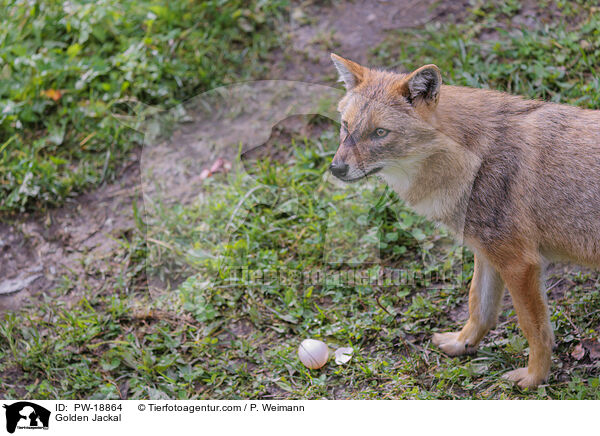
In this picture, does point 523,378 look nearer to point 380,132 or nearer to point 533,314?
point 533,314

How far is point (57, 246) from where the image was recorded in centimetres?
631

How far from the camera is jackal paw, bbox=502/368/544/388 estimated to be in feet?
14.6

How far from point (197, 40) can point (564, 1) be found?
4.13 metres

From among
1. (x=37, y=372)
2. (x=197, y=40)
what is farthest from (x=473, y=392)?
(x=197, y=40)

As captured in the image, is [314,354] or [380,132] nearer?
[380,132]

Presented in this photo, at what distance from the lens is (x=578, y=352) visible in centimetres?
469

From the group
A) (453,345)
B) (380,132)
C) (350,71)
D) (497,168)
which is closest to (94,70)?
(350,71)

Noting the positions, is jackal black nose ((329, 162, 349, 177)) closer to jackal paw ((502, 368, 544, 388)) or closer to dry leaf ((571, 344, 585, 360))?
jackal paw ((502, 368, 544, 388))

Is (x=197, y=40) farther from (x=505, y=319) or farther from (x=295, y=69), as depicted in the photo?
(x=505, y=319)

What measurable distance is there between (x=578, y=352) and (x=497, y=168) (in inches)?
63.2

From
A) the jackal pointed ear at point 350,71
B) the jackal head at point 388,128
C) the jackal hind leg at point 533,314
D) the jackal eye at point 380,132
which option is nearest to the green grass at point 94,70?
the jackal pointed ear at point 350,71

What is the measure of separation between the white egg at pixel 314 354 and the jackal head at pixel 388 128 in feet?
4.66
